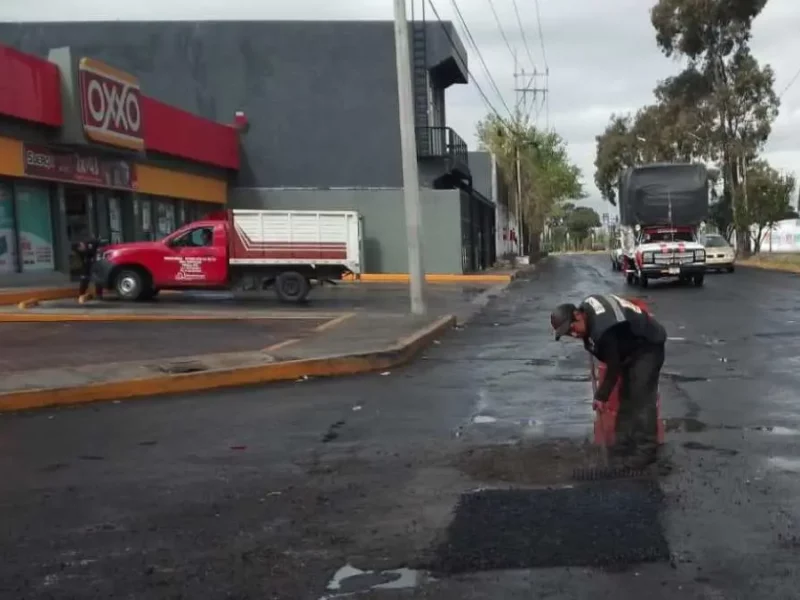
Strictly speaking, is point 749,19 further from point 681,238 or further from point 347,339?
point 347,339

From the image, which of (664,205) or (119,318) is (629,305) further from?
(664,205)

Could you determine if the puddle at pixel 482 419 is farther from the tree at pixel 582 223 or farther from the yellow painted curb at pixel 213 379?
the tree at pixel 582 223

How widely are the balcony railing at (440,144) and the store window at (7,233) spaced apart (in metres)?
16.7

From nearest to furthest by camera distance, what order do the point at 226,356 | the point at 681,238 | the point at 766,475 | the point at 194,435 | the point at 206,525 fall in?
the point at 206,525
the point at 766,475
the point at 194,435
the point at 226,356
the point at 681,238

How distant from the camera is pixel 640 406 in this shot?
301 inches

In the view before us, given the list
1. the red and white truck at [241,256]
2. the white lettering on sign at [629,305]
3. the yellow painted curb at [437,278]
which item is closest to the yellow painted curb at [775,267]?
the yellow painted curb at [437,278]

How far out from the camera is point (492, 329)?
59.9 ft

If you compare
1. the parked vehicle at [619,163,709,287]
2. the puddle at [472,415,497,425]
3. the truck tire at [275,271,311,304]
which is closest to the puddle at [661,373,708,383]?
the puddle at [472,415,497,425]

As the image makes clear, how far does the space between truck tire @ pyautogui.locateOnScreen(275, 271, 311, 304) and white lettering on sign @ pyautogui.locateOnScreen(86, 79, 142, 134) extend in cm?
557

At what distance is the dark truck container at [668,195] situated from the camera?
3169cm

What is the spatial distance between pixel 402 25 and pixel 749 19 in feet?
126

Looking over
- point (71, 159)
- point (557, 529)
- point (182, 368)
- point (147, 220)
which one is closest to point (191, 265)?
point (71, 159)

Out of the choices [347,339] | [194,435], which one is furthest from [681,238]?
[194,435]

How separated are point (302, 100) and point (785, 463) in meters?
30.9
